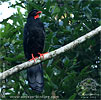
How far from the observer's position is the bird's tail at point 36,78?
11.4ft

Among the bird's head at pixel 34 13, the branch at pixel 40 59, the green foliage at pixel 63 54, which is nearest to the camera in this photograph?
the branch at pixel 40 59

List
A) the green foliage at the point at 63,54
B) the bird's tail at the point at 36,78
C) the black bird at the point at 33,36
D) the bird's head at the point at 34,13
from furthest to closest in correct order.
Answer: the bird's head at the point at 34,13 < the black bird at the point at 33,36 < the green foliage at the point at 63,54 < the bird's tail at the point at 36,78

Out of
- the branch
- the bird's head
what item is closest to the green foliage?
the bird's head

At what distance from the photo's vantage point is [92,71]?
3.99m

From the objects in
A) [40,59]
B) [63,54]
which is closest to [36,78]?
[40,59]

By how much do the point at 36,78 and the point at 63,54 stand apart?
0.62m

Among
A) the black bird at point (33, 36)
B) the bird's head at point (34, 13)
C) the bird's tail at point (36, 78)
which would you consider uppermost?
the bird's head at point (34, 13)

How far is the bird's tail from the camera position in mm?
3481

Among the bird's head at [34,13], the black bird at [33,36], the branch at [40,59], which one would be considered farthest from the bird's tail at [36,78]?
the bird's head at [34,13]

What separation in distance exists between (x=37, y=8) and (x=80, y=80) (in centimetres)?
131

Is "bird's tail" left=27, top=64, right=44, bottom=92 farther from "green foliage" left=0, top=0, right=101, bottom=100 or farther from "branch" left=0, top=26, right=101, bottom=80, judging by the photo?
"branch" left=0, top=26, right=101, bottom=80

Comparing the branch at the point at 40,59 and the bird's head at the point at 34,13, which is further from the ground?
the bird's head at the point at 34,13

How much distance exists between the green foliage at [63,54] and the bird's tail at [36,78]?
0.36 feet

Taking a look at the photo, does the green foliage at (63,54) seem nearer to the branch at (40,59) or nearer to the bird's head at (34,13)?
the bird's head at (34,13)
